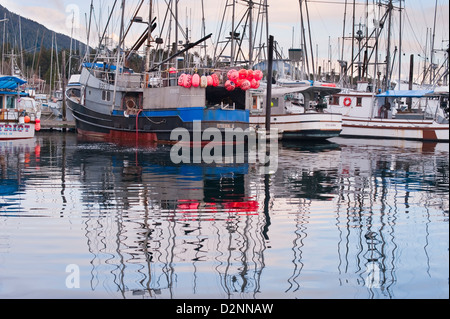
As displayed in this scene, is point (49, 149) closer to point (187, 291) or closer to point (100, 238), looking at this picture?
point (100, 238)

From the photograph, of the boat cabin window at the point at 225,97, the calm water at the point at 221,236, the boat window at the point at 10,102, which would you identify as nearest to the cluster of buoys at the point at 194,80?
the boat cabin window at the point at 225,97

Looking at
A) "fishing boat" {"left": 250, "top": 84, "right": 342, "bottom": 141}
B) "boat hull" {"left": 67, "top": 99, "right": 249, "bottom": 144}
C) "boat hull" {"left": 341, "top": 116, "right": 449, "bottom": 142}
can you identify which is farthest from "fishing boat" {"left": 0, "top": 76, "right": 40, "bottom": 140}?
"boat hull" {"left": 341, "top": 116, "right": 449, "bottom": 142}

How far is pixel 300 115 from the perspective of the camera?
39688 millimetres

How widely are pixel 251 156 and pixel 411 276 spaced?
20635 millimetres

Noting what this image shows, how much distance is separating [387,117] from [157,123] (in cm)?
1940

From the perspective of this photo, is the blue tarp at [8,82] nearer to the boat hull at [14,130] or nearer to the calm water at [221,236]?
the boat hull at [14,130]

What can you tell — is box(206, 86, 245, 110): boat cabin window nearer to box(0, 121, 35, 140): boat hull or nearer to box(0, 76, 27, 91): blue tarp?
box(0, 121, 35, 140): boat hull

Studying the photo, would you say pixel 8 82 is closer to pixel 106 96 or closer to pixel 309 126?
pixel 106 96

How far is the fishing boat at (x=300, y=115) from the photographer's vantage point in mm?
39375

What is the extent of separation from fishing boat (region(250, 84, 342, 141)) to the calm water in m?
20.0

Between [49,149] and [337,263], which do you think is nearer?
[337,263]

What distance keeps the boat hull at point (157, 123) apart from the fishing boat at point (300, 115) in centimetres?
535
